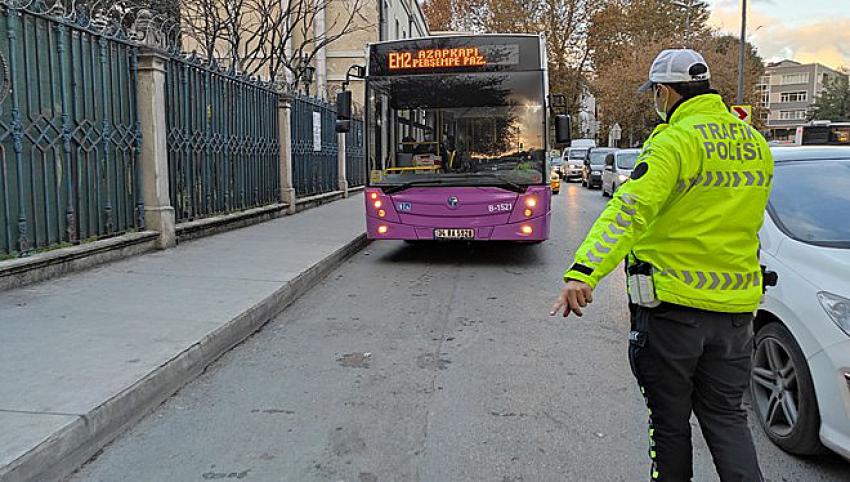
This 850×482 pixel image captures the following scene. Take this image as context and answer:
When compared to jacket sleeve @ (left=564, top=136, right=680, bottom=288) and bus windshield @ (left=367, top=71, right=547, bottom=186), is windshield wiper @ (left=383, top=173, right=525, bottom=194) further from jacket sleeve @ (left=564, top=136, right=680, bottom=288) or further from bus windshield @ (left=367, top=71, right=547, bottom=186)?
jacket sleeve @ (left=564, top=136, right=680, bottom=288)

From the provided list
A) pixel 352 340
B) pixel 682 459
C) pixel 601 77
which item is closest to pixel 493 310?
pixel 352 340

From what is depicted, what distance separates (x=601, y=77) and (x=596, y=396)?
47.9m

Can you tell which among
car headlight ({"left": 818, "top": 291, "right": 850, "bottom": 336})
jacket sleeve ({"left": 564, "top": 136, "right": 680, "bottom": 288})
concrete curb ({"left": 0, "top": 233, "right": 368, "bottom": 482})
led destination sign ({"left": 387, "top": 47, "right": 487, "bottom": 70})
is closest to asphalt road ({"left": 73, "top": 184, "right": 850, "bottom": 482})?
concrete curb ({"left": 0, "top": 233, "right": 368, "bottom": 482})

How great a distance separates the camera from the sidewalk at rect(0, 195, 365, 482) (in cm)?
361

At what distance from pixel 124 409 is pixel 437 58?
→ 6974 millimetres

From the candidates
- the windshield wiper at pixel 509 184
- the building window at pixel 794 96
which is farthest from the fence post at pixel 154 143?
the building window at pixel 794 96

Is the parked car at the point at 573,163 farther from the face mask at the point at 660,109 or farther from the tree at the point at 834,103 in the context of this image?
the tree at the point at 834,103

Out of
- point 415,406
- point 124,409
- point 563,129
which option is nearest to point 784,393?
point 415,406

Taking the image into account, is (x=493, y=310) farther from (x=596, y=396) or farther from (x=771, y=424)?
(x=771, y=424)

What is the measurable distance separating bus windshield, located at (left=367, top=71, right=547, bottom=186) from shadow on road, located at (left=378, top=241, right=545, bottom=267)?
54.6 inches

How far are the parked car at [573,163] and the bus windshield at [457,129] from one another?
1162 inches

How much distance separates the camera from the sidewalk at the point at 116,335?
3.61 meters

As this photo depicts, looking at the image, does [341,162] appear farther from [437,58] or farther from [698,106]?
[698,106]

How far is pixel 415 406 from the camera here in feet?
14.4
